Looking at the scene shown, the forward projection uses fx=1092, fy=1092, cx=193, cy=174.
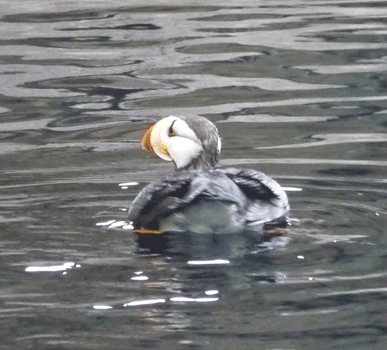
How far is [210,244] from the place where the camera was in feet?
18.4

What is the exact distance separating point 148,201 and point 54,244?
0.54m

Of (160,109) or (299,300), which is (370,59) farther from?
(299,300)

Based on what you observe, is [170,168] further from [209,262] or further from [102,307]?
[102,307]

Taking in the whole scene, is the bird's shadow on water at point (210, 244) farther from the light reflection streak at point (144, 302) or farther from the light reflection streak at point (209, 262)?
the light reflection streak at point (144, 302)

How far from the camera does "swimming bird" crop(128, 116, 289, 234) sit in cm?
550

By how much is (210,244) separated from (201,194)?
33cm

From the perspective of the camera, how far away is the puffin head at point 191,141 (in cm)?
602

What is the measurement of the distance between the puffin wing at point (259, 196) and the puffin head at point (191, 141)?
0.93 feet

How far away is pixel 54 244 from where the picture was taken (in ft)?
18.2

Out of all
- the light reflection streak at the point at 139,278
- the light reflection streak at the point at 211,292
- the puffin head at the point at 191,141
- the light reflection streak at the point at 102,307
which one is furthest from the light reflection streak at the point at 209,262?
the puffin head at the point at 191,141

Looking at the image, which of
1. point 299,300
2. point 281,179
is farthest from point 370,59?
point 299,300

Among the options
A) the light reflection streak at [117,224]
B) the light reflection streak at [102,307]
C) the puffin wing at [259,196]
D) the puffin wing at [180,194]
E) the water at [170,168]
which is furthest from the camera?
the light reflection streak at [117,224]

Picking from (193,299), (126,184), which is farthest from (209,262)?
(126,184)

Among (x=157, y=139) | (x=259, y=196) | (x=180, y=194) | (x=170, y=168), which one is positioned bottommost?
(x=170, y=168)
